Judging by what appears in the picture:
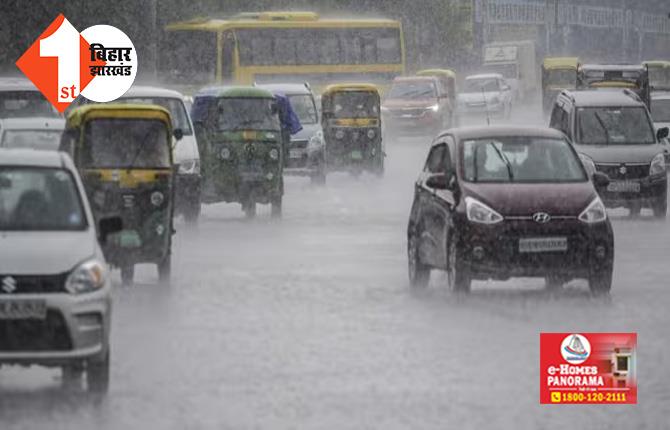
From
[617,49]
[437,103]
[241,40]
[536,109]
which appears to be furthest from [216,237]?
[617,49]

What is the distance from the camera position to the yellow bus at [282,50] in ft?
212

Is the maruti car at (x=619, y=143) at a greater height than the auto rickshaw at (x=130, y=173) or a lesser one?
lesser

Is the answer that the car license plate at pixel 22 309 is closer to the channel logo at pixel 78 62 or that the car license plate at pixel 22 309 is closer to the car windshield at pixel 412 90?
the channel logo at pixel 78 62

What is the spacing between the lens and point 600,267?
17.6m

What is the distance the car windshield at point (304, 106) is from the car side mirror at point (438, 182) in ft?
66.8

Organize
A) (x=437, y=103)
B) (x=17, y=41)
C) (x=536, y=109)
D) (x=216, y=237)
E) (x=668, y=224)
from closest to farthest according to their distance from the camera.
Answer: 1. (x=216, y=237)
2. (x=668, y=224)
3. (x=437, y=103)
4. (x=17, y=41)
5. (x=536, y=109)

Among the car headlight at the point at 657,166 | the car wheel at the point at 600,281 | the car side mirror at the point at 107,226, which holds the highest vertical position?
the car side mirror at the point at 107,226

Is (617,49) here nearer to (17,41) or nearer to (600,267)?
(17,41)

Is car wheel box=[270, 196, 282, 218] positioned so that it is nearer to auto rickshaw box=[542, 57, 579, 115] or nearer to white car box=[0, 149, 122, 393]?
white car box=[0, 149, 122, 393]

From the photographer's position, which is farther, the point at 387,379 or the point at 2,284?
the point at 387,379

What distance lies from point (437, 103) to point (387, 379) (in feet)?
152

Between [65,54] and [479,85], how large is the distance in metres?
22.3

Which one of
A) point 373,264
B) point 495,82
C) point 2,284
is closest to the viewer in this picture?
point 2,284

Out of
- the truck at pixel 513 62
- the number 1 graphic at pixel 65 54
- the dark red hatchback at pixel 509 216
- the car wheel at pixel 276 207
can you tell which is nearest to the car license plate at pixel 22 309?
the dark red hatchback at pixel 509 216
